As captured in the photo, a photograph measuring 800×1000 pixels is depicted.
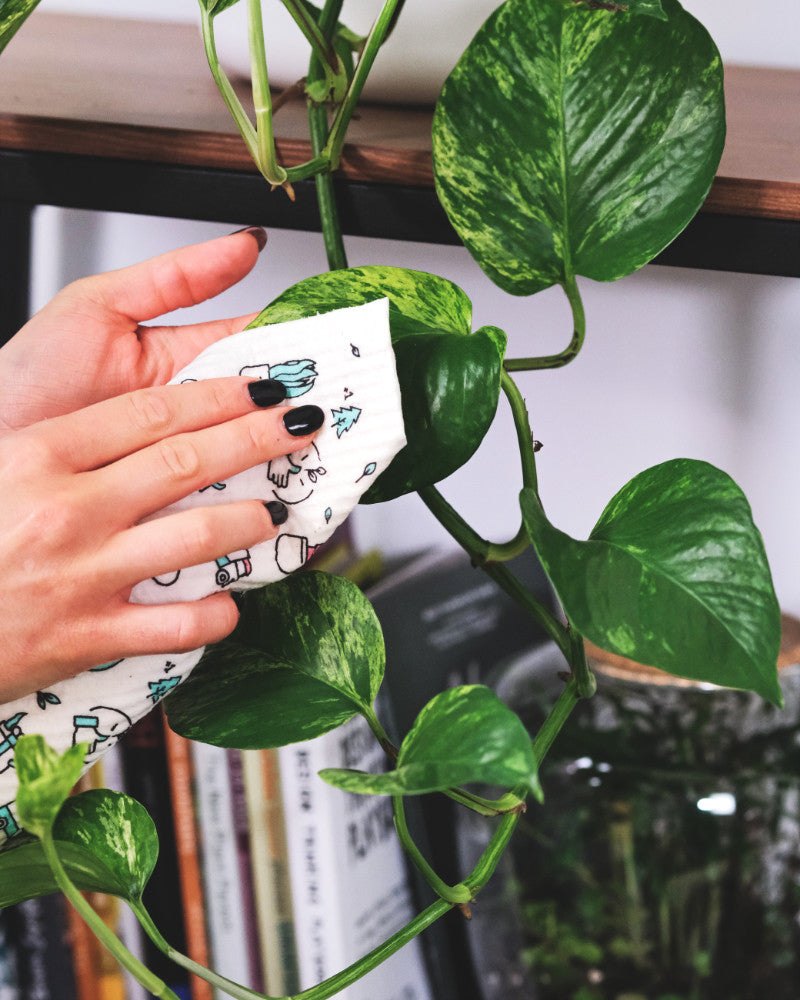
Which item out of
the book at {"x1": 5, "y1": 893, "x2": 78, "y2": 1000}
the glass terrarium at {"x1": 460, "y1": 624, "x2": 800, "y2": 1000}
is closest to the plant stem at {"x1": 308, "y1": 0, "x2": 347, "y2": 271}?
the glass terrarium at {"x1": 460, "y1": 624, "x2": 800, "y2": 1000}

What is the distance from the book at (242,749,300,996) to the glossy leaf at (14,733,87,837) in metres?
0.39

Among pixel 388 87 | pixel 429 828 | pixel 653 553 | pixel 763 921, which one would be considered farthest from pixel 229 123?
pixel 763 921

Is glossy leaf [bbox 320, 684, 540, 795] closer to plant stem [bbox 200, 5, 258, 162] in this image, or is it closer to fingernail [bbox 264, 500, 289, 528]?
fingernail [bbox 264, 500, 289, 528]

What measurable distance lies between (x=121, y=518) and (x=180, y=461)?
37mm

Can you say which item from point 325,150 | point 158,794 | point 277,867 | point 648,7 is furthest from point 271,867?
point 648,7

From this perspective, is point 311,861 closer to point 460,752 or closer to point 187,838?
point 187,838

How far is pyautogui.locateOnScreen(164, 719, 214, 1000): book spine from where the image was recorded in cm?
75

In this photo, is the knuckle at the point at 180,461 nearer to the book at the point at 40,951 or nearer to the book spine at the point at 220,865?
the book spine at the point at 220,865

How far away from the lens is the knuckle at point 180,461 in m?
0.42

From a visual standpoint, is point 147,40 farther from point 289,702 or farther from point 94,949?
point 94,949

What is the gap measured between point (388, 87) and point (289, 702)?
0.39 meters

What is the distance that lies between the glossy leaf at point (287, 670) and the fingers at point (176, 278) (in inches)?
7.6

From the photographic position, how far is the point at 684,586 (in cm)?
39

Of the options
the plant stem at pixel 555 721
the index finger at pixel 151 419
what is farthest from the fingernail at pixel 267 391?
the plant stem at pixel 555 721
